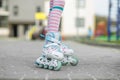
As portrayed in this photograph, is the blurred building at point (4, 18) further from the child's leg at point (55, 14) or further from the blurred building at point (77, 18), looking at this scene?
the child's leg at point (55, 14)

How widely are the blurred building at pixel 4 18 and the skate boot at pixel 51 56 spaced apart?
180 ft

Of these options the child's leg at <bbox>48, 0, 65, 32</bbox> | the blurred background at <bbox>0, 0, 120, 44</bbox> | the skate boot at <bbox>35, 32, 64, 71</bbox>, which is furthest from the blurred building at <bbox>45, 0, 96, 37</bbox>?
the skate boot at <bbox>35, 32, 64, 71</bbox>

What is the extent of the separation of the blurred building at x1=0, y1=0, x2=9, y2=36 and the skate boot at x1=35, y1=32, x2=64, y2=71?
54915 mm

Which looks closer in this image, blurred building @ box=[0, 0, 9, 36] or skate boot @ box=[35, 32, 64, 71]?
skate boot @ box=[35, 32, 64, 71]

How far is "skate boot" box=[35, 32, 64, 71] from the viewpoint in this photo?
773 cm

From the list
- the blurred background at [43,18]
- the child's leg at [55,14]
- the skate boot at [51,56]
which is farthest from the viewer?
the blurred background at [43,18]

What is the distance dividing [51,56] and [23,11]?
2165 inches

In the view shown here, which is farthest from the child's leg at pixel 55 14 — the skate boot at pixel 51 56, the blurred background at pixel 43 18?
the blurred background at pixel 43 18

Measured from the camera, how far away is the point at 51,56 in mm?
7820

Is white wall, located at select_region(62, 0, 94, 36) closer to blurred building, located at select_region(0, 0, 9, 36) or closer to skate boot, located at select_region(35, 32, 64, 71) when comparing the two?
blurred building, located at select_region(0, 0, 9, 36)

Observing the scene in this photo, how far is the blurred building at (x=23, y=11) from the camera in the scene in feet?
203

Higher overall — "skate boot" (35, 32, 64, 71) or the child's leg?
the child's leg

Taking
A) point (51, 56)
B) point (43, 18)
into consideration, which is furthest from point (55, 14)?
point (43, 18)

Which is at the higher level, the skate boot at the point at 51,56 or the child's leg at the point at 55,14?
the child's leg at the point at 55,14
